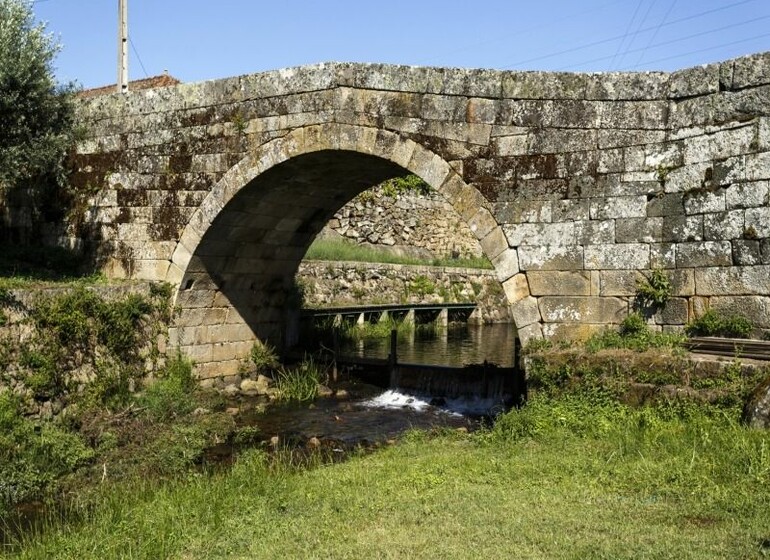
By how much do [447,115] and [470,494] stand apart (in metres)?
4.87

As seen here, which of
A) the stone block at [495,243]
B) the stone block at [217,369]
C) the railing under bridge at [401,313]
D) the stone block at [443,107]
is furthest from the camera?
the railing under bridge at [401,313]

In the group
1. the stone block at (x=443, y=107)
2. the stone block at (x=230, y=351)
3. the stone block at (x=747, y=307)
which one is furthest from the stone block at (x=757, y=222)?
the stone block at (x=230, y=351)

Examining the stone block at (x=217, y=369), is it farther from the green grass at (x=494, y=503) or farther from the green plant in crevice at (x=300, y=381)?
the green grass at (x=494, y=503)

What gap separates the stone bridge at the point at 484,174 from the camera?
761cm

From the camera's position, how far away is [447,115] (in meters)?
8.94

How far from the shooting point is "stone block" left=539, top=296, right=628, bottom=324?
813cm

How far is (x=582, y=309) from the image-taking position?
8289 mm

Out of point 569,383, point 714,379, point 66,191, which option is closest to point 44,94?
point 66,191

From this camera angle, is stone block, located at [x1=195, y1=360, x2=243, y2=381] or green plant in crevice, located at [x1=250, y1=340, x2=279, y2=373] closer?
stone block, located at [x1=195, y1=360, x2=243, y2=381]

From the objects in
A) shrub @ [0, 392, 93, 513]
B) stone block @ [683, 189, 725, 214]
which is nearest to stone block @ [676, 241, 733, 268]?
stone block @ [683, 189, 725, 214]

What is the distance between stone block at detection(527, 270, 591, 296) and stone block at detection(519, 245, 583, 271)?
2.6 inches

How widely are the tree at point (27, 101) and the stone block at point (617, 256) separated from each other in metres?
7.20

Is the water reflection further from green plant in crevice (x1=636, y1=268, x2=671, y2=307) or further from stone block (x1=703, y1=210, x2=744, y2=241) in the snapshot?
stone block (x1=703, y1=210, x2=744, y2=241)

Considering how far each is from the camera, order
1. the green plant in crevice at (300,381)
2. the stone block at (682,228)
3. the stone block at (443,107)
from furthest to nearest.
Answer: the green plant in crevice at (300,381), the stone block at (443,107), the stone block at (682,228)
